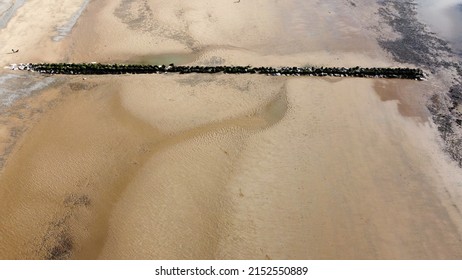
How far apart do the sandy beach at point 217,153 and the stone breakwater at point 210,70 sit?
68cm

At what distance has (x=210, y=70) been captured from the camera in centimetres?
2941

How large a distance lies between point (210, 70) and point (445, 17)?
74.9ft

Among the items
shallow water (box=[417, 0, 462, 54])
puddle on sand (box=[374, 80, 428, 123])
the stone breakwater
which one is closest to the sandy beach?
puddle on sand (box=[374, 80, 428, 123])

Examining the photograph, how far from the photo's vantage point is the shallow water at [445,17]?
113 ft

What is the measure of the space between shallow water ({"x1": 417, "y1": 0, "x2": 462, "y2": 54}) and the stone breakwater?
24.0ft

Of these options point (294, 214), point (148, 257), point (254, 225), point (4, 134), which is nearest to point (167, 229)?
point (148, 257)

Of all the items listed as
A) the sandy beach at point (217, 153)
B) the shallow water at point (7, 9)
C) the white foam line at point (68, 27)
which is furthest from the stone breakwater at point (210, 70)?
the shallow water at point (7, 9)

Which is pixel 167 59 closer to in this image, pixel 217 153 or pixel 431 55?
pixel 217 153

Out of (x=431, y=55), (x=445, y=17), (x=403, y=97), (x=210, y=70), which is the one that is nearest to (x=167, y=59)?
(x=210, y=70)

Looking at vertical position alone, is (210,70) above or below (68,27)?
below

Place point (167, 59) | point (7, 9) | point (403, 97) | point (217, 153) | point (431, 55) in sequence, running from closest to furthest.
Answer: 1. point (217, 153)
2. point (403, 97)
3. point (167, 59)
4. point (431, 55)
5. point (7, 9)

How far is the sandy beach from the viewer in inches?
763

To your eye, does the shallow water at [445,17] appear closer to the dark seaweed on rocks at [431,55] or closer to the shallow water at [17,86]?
the dark seaweed on rocks at [431,55]

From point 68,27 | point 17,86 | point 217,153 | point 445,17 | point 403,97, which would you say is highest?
point 445,17
